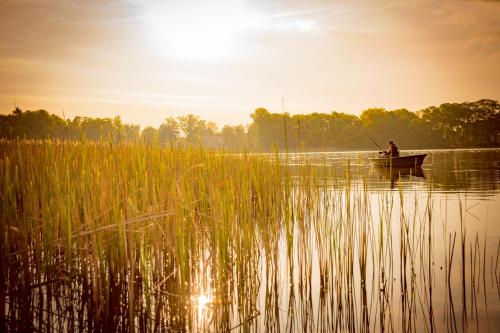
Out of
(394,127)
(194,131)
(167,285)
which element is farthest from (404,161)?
(394,127)

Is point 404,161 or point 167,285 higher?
point 404,161

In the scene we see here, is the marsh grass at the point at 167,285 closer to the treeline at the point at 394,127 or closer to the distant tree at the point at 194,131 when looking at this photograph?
the distant tree at the point at 194,131

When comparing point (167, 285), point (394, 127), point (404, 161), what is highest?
point (394, 127)

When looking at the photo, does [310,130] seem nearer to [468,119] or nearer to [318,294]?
[468,119]

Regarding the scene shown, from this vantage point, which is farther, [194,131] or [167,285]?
[194,131]

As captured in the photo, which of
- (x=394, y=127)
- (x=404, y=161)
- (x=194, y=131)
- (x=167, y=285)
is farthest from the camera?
(x=394, y=127)

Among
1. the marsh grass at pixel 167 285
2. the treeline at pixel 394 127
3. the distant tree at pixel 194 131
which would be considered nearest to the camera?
the marsh grass at pixel 167 285

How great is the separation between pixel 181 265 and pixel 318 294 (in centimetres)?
158

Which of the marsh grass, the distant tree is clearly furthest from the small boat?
the marsh grass

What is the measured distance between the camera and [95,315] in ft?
9.48

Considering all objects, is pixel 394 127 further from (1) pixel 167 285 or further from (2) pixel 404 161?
(1) pixel 167 285

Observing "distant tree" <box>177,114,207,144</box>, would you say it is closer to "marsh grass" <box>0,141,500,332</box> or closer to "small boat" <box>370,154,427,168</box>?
"marsh grass" <box>0,141,500,332</box>

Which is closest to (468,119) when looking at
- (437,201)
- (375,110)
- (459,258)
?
(375,110)

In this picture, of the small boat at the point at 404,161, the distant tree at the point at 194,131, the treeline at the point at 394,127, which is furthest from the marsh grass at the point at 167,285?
the treeline at the point at 394,127
